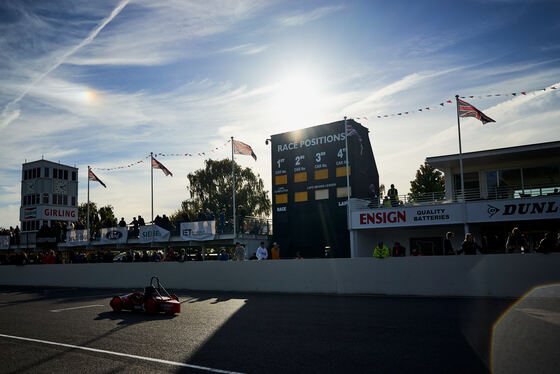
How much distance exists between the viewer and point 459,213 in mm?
24969

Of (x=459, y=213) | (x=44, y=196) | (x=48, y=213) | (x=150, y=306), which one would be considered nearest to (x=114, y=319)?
(x=150, y=306)

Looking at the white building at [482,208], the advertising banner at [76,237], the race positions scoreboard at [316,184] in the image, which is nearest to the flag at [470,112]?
the white building at [482,208]

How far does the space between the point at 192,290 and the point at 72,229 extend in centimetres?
2145

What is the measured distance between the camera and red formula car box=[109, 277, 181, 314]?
470 inches

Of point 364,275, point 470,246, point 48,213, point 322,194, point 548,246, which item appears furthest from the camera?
point 48,213

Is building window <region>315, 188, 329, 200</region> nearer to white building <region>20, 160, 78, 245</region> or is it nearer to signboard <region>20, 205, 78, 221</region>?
white building <region>20, 160, 78, 245</region>

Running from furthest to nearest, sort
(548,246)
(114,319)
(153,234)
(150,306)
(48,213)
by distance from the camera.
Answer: (48,213) → (153,234) → (548,246) → (150,306) → (114,319)

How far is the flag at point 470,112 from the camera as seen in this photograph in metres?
22.5

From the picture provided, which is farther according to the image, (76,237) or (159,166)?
(76,237)

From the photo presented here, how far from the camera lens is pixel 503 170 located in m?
27.5

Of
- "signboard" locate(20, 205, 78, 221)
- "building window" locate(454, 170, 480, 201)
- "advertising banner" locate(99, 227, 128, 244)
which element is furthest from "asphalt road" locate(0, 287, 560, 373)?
"signboard" locate(20, 205, 78, 221)

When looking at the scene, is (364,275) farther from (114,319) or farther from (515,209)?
(515,209)

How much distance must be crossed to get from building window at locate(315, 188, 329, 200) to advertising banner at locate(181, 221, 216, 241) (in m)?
6.92

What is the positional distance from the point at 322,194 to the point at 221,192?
1402 inches
